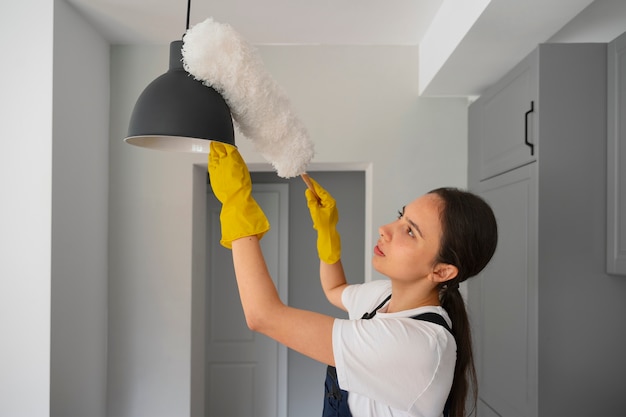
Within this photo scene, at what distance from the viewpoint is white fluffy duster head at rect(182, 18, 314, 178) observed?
109 centimetres

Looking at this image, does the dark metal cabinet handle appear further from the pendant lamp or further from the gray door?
the gray door

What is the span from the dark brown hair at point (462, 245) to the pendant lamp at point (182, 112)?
477mm

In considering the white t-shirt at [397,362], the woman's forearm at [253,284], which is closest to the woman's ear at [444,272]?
the white t-shirt at [397,362]

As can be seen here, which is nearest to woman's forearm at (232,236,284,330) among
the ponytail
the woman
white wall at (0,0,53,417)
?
the woman

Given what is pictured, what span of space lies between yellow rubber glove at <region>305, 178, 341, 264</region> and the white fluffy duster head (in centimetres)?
28

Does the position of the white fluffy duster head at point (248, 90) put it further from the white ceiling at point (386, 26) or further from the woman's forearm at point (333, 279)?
the white ceiling at point (386, 26)

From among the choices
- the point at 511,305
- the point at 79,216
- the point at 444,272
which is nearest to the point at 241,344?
the point at 79,216

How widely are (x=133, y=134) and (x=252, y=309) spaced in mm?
414

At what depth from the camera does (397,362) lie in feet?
3.38

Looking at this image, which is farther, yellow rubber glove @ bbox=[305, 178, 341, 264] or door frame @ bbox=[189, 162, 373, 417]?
door frame @ bbox=[189, 162, 373, 417]

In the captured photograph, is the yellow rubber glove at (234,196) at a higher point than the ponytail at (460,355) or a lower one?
higher

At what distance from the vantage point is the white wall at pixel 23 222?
198 centimetres

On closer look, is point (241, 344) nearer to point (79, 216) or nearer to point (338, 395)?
point (79, 216)

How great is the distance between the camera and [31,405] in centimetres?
199
